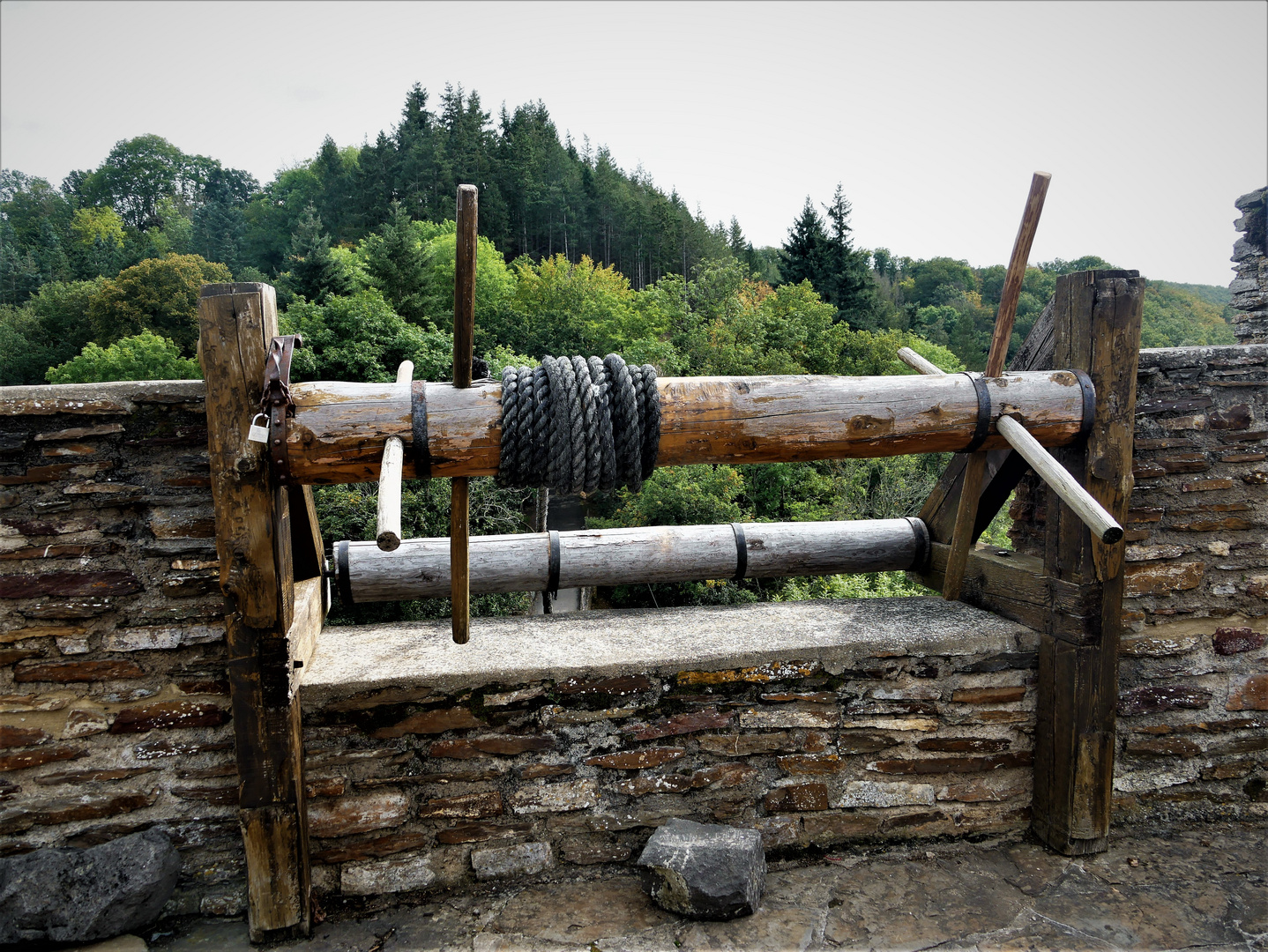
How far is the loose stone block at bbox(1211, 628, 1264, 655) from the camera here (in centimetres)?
264

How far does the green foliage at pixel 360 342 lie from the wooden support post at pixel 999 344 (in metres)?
16.1

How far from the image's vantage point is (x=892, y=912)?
2.20 m

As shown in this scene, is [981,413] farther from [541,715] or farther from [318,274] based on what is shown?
[318,274]

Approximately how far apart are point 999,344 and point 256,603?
234 centimetres

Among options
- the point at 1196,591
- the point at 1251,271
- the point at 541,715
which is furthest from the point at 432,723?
the point at 1251,271

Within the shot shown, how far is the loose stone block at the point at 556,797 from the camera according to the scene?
7.54ft

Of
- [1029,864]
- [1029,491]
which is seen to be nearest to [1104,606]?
[1029,491]

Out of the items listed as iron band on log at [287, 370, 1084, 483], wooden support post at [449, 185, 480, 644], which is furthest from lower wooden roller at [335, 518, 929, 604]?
iron band on log at [287, 370, 1084, 483]

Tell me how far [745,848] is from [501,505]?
12.7 m

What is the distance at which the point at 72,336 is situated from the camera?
2670 centimetres

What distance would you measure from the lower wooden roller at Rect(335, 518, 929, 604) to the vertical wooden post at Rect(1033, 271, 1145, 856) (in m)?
0.68

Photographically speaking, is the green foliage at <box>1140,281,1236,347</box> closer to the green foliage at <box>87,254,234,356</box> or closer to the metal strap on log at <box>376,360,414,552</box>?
the metal strap on log at <box>376,360,414,552</box>

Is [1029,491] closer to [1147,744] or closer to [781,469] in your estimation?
[1147,744]

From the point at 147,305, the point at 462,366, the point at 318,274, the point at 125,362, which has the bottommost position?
the point at 462,366
